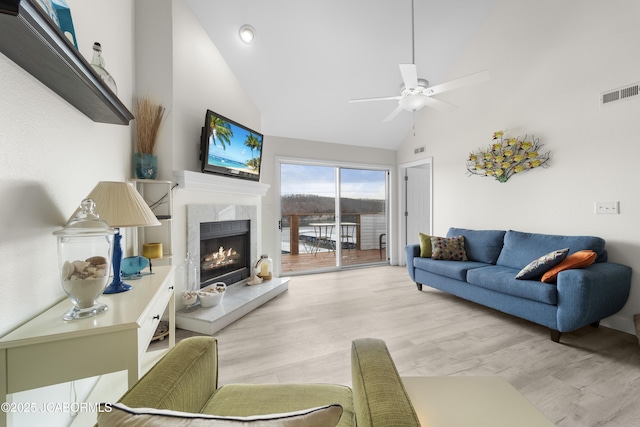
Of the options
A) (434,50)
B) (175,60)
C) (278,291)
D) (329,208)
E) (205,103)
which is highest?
(434,50)

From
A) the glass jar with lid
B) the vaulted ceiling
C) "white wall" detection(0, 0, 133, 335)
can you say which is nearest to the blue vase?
"white wall" detection(0, 0, 133, 335)

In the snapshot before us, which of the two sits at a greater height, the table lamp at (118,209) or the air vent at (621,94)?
the air vent at (621,94)

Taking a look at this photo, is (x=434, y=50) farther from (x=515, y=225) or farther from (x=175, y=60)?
(x=175, y=60)

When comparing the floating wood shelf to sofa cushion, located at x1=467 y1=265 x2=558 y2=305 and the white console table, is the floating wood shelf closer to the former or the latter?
the white console table

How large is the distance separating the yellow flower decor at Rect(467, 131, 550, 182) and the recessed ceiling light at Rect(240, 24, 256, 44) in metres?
3.30

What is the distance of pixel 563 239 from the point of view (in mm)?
2811

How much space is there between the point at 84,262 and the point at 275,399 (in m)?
0.89

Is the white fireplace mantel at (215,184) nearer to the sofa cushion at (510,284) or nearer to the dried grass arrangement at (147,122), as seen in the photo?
the dried grass arrangement at (147,122)

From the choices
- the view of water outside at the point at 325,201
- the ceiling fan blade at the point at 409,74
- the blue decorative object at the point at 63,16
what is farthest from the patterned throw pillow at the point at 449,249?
the blue decorative object at the point at 63,16

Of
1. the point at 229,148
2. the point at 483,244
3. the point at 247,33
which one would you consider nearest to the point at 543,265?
the point at 483,244

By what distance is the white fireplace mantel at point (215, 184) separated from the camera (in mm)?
2535

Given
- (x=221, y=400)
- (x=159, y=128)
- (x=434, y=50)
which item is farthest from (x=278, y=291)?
(x=434, y=50)

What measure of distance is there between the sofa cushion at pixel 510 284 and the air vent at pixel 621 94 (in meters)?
1.88

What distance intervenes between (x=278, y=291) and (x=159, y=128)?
2304mm
